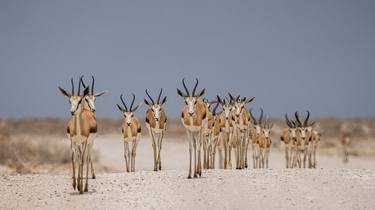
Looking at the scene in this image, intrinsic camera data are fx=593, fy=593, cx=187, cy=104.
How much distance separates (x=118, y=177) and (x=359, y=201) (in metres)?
7.05

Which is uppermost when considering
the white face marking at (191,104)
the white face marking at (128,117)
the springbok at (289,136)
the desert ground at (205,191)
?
the white face marking at (191,104)

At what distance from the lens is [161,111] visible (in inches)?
→ 819

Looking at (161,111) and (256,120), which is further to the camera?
(256,120)

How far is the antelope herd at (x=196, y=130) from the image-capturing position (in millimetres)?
15843

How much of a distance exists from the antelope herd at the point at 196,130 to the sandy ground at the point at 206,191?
0.73 metres

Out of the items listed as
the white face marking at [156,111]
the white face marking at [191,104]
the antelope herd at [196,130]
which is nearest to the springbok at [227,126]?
the antelope herd at [196,130]

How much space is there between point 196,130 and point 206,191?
3112mm

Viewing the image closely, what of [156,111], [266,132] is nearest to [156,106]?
[156,111]

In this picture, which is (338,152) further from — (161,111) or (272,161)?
(161,111)

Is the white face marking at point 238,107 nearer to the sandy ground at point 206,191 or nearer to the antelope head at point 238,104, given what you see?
the antelope head at point 238,104

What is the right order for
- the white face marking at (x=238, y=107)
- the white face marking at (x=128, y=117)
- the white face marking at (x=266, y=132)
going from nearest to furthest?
1. the white face marking at (x=128, y=117)
2. the white face marking at (x=238, y=107)
3. the white face marking at (x=266, y=132)

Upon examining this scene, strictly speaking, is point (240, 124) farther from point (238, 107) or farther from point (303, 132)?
point (303, 132)

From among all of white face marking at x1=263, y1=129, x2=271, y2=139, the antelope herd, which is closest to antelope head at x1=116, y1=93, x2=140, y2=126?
the antelope herd

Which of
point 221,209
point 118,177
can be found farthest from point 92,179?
point 221,209
